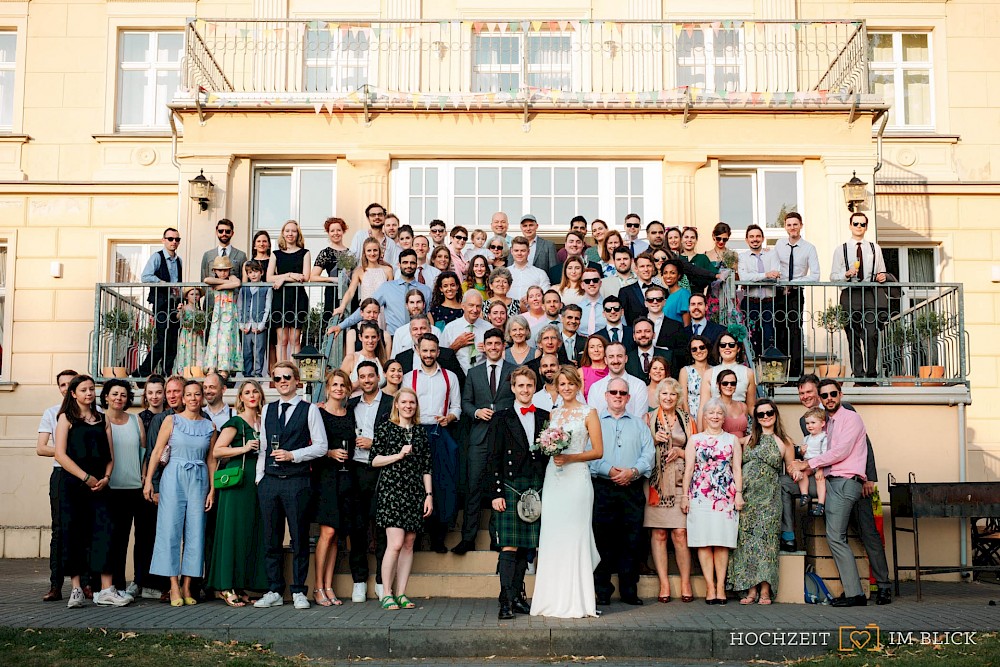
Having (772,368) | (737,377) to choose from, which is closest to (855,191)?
(772,368)

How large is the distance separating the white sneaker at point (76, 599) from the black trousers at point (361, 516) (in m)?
2.23

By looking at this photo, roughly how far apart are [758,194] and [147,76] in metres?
9.94

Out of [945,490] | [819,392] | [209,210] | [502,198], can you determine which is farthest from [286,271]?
[945,490]

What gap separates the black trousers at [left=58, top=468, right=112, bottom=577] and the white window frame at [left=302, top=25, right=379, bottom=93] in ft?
27.3

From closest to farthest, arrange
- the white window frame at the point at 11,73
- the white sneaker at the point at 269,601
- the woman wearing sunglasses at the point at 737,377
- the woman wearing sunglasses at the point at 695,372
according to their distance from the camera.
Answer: the white sneaker at the point at 269,601
the woman wearing sunglasses at the point at 737,377
the woman wearing sunglasses at the point at 695,372
the white window frame at the point at 11,73

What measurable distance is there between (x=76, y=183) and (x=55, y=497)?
9131 millimetres

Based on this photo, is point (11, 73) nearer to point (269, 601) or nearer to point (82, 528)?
point (82, 528)

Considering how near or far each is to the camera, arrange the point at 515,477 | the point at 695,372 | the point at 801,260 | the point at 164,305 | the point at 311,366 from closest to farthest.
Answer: the point at 515,477, the point at 695,372, the point at 311,366, the point at 801,260, the point at 164,305

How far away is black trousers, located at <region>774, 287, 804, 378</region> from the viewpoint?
1218 cm

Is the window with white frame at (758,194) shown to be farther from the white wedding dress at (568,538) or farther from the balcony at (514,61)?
the white wedding dress at (568,538)

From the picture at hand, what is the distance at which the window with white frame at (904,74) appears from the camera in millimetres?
17531

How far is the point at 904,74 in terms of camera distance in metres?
17.7

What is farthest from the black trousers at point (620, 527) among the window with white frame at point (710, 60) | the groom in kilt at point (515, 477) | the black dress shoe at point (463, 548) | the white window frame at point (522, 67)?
the window with white frame at point (710, 60)

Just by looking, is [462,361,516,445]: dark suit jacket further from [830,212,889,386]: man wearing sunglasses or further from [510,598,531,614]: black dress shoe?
[830,212,889,386]: man wearing sunglasses
